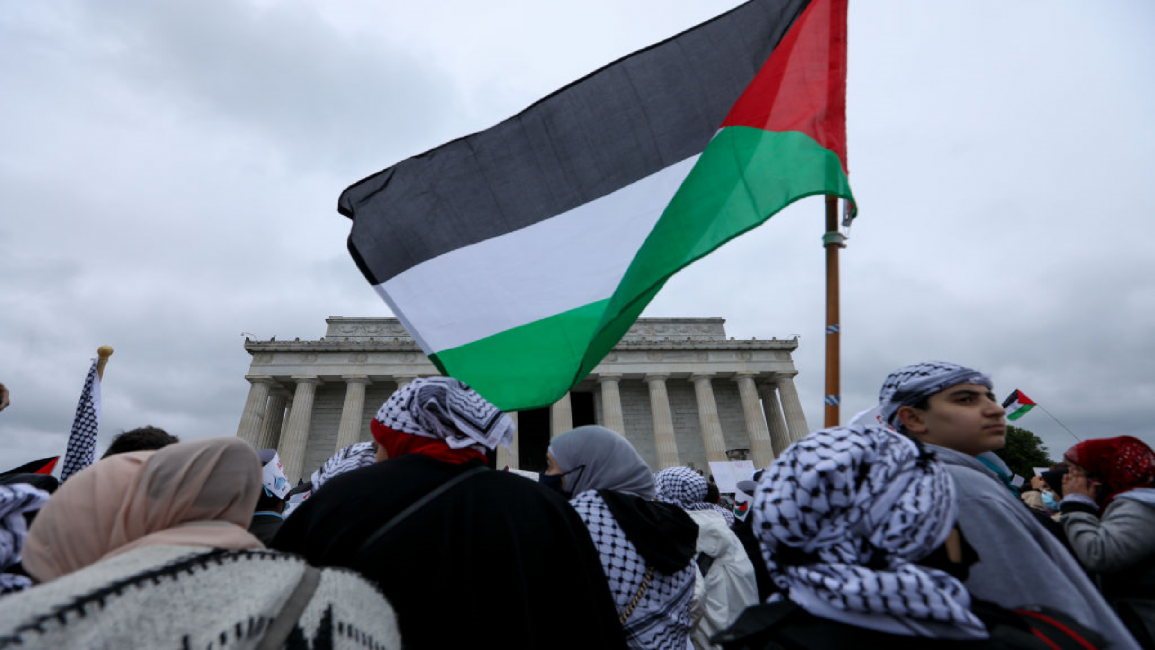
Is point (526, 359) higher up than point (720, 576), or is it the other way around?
point (526, 359)

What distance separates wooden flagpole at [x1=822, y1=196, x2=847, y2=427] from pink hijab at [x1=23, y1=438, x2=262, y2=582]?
272cm

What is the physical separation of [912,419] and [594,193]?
2.35 metres

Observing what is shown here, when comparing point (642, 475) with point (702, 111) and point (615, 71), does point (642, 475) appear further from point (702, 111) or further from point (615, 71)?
point (615, 71)

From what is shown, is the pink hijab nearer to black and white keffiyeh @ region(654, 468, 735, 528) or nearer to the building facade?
black and white keffiyeh @ region(654, 468, 735, 528)

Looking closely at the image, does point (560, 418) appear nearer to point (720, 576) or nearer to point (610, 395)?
point (610, 395)

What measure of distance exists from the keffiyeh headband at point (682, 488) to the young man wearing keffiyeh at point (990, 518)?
2.94m

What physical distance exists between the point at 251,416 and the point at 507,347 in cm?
2966

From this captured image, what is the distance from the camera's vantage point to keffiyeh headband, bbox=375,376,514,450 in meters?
2.23

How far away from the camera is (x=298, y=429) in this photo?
27.4 m

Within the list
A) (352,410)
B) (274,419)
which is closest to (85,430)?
(352,410)

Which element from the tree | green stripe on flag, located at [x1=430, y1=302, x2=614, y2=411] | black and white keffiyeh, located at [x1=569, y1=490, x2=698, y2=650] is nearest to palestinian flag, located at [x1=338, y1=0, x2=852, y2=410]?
green stripe on flag, located at [x1=430, y1=302, x2=614, y2=411]

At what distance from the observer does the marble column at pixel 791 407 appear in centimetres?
3056

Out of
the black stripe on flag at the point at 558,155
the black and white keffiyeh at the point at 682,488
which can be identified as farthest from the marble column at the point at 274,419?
the black stripe on flag at the point at 558,155

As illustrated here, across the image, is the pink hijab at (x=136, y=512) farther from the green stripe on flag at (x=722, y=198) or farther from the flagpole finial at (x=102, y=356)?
the flagpole finial at (x=102, y=356)
